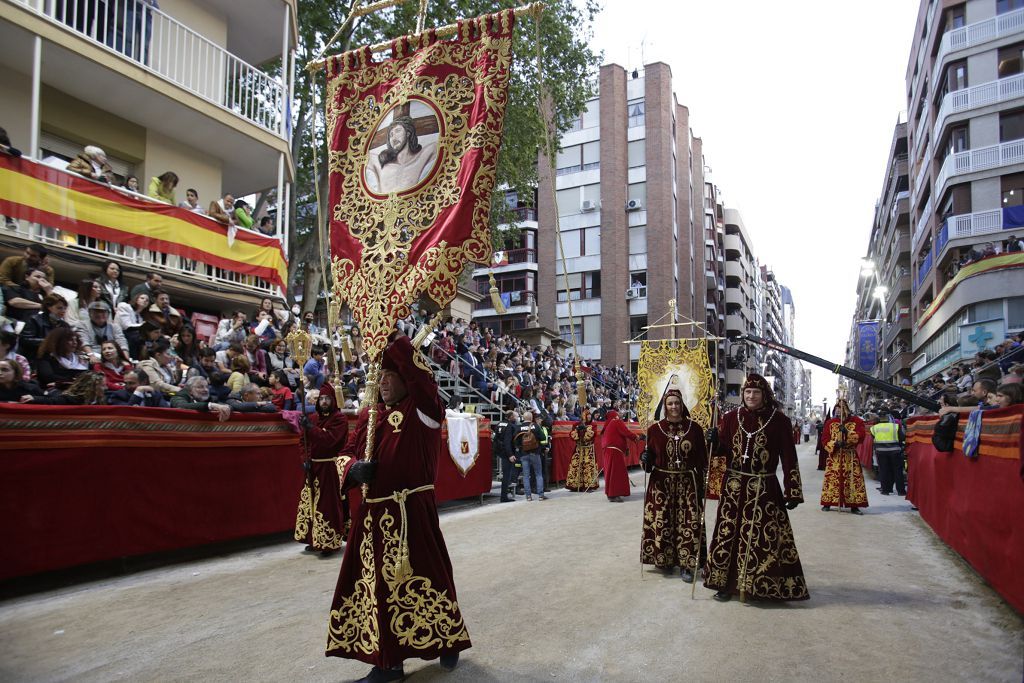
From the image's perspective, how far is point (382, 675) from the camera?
3.82 m

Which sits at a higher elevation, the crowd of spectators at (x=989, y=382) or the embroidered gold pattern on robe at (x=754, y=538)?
the crowd of spectators at (x=989, y=382)

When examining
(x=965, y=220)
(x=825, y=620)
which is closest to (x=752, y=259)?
(x=965, y=220)

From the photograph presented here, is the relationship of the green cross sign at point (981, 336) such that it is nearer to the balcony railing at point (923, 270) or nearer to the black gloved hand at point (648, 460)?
the balcony railing at point (923, 270)

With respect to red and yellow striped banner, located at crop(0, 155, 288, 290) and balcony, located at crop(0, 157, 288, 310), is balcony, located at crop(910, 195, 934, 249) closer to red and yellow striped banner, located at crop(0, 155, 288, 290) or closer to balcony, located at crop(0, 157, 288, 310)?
balcony, located at crop(0, 157, 288, 310)

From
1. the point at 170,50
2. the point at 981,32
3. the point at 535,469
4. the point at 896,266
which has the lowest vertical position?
the point at 535,469

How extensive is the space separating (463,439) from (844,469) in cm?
702

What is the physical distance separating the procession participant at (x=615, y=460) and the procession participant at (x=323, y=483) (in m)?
7.01

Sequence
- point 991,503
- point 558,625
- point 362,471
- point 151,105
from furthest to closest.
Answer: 1. point 151,105
2. point 991,503
3. point 558,625
4. point 362,471

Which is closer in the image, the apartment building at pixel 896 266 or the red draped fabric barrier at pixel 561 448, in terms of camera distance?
the red draped fabric barrier at pixel 561 448

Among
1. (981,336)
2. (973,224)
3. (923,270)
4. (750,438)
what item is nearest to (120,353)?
(750,438)

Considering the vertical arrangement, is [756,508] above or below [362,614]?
above

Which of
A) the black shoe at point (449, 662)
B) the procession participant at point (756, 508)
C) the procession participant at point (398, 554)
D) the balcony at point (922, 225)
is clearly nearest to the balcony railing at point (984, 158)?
the balcony at point (922, 225)

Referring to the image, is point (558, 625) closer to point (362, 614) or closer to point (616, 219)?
point (362, 614)

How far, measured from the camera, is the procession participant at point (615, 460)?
1343 centimetres
